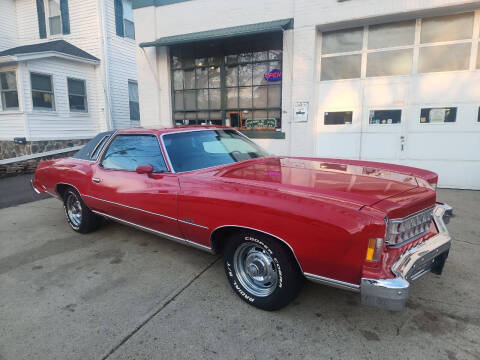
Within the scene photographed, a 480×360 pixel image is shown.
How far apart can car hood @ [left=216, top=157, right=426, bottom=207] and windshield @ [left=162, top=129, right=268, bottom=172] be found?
0.70 feet

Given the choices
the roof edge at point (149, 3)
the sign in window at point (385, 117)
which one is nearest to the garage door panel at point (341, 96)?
the sign in window at point (385, 117)

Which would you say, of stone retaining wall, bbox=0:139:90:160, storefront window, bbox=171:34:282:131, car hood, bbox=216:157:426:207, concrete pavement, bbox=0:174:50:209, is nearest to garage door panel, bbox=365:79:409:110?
storefront window, bbox=171:34:282:131

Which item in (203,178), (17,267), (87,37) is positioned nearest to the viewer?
(203,178)

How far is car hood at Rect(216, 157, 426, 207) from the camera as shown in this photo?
2.27 meters

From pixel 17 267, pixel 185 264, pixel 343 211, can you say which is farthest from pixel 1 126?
pixel 343 211

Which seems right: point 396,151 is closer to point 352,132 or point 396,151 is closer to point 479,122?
point 352,132

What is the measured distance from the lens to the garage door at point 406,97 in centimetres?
659

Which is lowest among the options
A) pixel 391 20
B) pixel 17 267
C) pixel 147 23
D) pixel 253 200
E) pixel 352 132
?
pixel 17 267

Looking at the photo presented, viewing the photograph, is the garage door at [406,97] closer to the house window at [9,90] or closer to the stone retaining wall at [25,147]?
the stone retaining wall at [25,147]

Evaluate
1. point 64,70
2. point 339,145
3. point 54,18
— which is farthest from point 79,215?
point 54,18

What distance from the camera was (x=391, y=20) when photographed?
22.7ft

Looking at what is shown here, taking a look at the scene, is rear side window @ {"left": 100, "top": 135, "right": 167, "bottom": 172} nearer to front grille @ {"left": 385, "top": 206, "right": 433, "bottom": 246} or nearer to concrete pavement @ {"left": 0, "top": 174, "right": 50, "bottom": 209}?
front grille @ {"left": 385, "top": 206, "right": 433, "bottom": 246}

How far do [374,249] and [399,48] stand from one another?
21.6 feet

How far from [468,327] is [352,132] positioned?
5.73 meters
